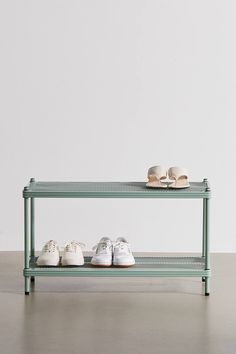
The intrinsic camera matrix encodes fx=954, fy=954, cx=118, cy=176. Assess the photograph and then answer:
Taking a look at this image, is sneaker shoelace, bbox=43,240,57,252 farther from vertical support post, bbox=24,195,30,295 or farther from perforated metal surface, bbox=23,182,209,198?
perforated metal surface, bbox=23,182,209,198

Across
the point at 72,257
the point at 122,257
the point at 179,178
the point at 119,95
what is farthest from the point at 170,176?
the point at 119,95

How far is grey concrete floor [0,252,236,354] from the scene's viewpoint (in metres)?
4.07

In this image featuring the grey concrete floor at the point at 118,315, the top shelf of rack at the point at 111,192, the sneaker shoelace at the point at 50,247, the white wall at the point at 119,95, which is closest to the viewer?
the grey concrete floor at the point at 118,315

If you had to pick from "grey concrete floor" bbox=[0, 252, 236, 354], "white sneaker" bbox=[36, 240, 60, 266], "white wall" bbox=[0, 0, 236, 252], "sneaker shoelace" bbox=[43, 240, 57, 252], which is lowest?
"grey concrete floor" bbox=[0, 252, 236, 354]

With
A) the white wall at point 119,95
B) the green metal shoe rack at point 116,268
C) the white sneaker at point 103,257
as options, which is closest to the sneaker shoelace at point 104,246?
the white sneaker at point 103,257

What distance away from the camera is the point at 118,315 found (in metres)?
4.59

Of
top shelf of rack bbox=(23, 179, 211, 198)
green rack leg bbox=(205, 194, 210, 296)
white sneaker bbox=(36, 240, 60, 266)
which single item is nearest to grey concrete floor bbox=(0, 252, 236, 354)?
green rack leg bbox=(205, 194, 210, 296)

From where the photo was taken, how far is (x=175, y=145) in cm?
609

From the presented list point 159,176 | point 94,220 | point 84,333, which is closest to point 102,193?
point 159,176

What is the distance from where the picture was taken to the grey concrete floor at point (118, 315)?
4.07 metres

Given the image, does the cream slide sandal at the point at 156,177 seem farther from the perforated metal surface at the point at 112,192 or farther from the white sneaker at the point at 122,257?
the white sneaker at the point at 122,257

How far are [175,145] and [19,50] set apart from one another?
3.82ft

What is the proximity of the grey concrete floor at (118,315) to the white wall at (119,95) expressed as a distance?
0.80m

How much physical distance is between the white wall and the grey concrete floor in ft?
2.61
